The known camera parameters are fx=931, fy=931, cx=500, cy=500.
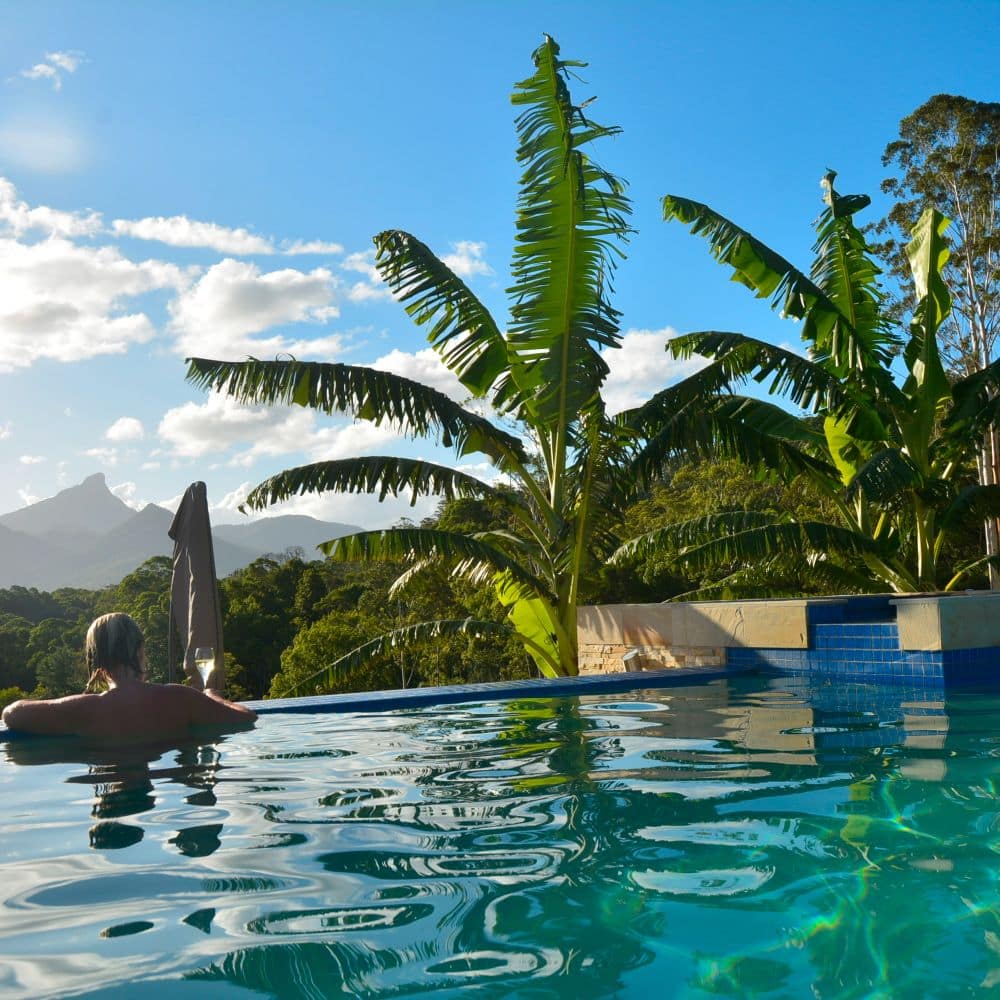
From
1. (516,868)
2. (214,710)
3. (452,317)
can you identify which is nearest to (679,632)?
(452,317)

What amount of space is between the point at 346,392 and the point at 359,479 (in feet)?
2.80

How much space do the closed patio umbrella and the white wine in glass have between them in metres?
0.02

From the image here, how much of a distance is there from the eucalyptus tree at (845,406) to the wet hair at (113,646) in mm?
5830

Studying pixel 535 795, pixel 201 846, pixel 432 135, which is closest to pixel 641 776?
pixel 535 795

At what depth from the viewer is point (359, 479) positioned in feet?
29.7

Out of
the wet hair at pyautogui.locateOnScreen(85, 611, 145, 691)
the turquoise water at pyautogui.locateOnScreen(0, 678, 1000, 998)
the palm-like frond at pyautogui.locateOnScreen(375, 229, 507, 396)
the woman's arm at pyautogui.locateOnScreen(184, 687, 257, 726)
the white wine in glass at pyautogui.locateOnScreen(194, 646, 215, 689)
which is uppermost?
the palm-like frond at pyautogui.locateOnScreen(375, 229, 507, 396)

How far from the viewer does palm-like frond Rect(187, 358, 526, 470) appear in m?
8.82

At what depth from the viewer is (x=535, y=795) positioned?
3.90m

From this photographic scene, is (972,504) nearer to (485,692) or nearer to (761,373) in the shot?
(761,373)

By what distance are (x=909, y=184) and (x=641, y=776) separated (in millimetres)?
27196

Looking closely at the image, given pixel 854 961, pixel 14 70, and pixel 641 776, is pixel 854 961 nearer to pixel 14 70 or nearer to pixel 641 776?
pixel 641 776

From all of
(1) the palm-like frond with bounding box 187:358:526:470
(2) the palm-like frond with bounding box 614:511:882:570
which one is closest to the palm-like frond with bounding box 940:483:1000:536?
(2) the palm-like frond with bounding box 614:511:882:570

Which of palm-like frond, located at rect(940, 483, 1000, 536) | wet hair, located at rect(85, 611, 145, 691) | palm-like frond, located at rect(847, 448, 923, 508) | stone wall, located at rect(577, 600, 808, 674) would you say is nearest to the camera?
wet hair, located at rect(85, 611, 145, 691)

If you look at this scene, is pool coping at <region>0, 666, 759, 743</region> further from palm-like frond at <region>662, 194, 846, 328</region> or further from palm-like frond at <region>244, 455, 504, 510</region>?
palm-like frond at <region>662, 194, 846, 328</region>
